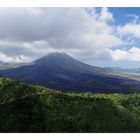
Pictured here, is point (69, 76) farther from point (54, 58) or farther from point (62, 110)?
point (62, 110)

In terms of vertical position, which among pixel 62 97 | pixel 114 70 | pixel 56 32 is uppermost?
pixel 56 32

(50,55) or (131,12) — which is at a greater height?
(131,12)

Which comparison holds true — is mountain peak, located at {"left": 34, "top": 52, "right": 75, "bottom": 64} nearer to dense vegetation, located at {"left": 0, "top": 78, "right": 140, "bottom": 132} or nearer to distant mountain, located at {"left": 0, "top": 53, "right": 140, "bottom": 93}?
distant mountain, located at {"left": 0, "top": 53, "right": 140, "bottom": 93}

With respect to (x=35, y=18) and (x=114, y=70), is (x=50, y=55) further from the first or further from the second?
(x=114, y=70)

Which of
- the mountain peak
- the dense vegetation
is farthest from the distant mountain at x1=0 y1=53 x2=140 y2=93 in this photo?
the dense vegetation

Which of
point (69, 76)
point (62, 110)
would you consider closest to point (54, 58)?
point (69, 76)
